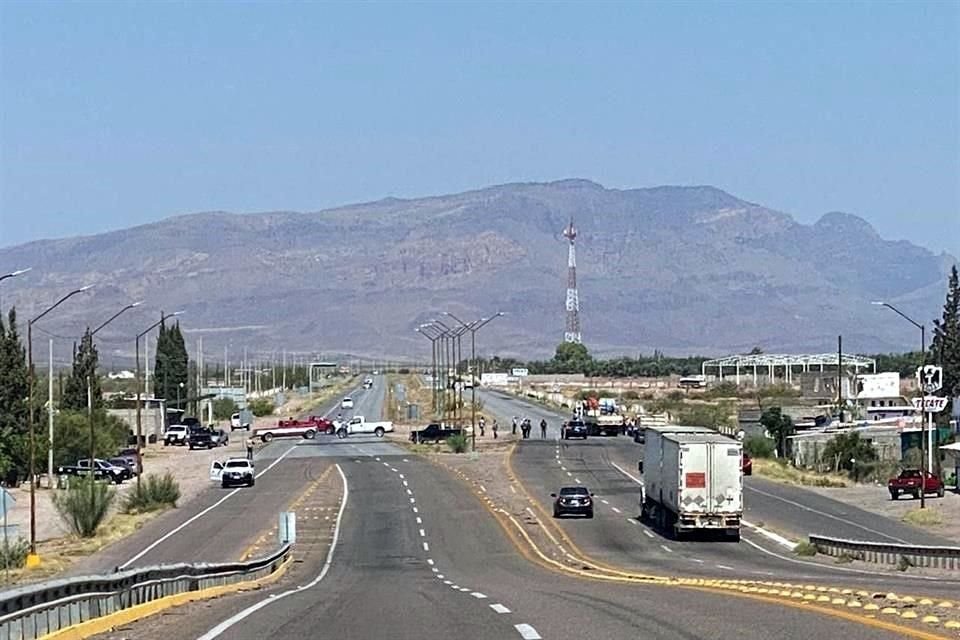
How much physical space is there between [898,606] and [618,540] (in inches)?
1375

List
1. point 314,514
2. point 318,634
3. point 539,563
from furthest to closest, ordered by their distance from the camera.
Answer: point 314,514, point 539,563, point 318,634

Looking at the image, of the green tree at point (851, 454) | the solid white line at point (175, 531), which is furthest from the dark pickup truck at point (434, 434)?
the solid white line at point (175, 531)

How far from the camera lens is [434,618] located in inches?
891

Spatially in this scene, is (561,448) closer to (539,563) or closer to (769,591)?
(539,563)

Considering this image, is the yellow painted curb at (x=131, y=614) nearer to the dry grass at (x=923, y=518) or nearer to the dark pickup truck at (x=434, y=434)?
the dry grass at (x=923, y=518)

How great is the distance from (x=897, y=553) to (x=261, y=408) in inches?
5406

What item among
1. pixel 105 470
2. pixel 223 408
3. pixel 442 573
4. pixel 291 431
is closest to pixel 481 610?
pixel 442 573

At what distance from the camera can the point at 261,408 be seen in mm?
177750

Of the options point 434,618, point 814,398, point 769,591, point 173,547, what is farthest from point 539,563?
point 814,398

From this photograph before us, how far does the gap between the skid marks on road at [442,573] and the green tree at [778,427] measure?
94.3 ft

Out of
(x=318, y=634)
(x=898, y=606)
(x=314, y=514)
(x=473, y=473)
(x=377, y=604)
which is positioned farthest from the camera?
(x=473, y=473)

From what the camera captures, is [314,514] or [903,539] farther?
[314,514]

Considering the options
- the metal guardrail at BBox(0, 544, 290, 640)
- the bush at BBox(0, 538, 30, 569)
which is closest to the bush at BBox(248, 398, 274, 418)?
the bush at BBox(0, 538, 30, 569)

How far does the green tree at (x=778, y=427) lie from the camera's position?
379 ft
